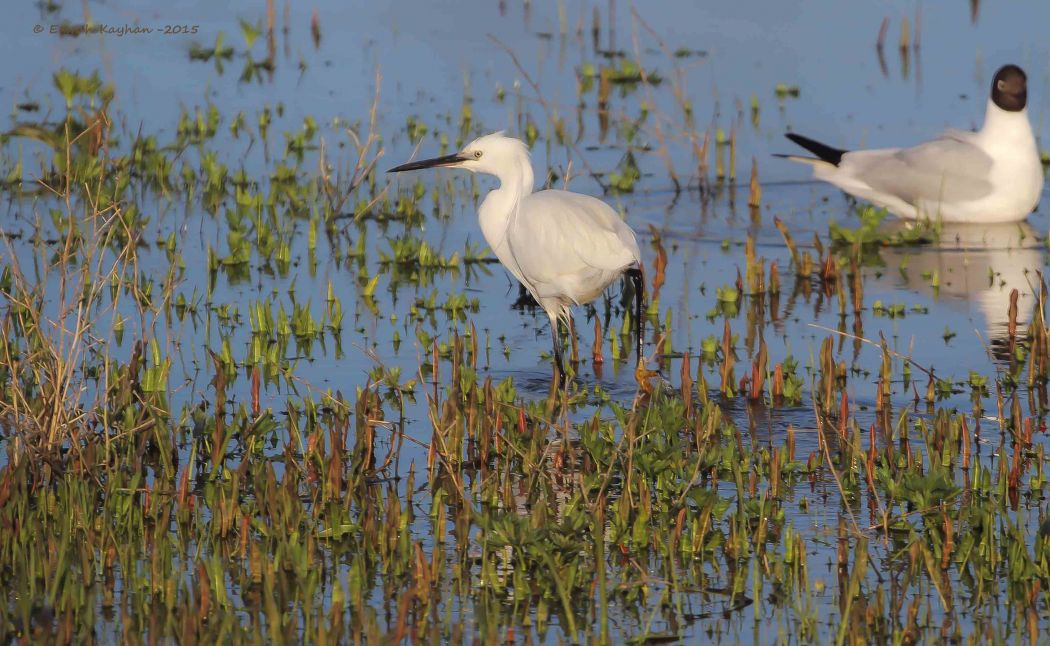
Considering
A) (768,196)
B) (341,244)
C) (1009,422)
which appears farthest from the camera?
(768,196)

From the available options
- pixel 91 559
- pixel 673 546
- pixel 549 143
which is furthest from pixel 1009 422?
pixel 549 143

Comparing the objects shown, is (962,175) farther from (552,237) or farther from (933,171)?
(552,237)

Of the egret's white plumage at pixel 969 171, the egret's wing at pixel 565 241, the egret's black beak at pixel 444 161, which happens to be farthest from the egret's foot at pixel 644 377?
the egret's white plumage at pixel 969 171

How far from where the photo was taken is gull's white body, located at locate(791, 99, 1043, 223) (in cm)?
1087

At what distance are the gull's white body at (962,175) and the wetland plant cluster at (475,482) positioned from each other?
2.23m

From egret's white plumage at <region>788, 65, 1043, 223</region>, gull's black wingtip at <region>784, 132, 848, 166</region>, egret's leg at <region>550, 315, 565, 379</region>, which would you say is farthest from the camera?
gull's black wingtip at <region>784, 132, 848, 166</region>

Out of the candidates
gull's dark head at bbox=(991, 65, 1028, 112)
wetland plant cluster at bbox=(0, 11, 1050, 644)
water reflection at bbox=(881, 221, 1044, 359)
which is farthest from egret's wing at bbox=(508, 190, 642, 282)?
gull's dark head at bbox=(991, 65, 1028, 112)

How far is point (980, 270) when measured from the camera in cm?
978

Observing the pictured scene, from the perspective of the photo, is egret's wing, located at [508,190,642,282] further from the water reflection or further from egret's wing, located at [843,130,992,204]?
egret's wing, located at [843,130,992,204]

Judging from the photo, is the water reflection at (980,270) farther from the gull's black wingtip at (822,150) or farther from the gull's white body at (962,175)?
the gull's black wingtip at (822,150)

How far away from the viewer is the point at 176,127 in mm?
12789

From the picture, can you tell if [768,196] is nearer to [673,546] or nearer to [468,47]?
[468,47]

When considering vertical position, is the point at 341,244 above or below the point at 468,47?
below

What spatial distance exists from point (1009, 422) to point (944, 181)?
4.58m
